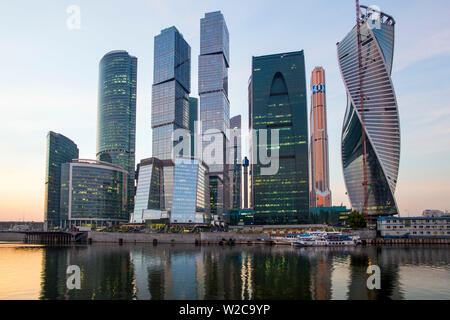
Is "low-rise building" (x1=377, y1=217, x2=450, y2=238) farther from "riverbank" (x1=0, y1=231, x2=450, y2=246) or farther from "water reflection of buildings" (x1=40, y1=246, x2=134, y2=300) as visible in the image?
"water reflection of buildings" (x1=40, y1=246, x2=134, y2=300)

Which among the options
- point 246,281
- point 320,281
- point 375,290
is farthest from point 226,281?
point 375,290

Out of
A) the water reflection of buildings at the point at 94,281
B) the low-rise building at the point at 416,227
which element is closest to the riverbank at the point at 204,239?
the low-rise building at the point at 416,227

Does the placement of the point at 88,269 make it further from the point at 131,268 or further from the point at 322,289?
the point at 322,289

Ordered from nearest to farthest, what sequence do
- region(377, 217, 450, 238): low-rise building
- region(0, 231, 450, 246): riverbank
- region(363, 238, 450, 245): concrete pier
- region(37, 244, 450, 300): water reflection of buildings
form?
region(37, 244, 450, 300): water reflection of buildings < region(363, 238, 450, 245): concrete pier < region(0, 231, 450, 246): riverbank < region(377, 217, 450, 238): low-rise building

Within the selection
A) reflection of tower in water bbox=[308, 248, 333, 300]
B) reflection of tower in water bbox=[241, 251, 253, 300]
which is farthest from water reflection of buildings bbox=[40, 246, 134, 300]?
reflection of tower in water bbox=[308, 248, 333, 300]

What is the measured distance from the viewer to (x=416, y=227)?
18738cm

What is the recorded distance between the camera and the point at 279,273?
247ft

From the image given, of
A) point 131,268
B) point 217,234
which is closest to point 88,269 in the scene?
point 131,268

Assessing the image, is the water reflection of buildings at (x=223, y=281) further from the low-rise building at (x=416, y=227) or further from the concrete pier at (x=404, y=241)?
the low-rise building at (x=416, y=227)

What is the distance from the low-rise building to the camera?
185 metres

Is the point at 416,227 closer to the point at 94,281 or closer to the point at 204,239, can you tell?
the point at 204,239
